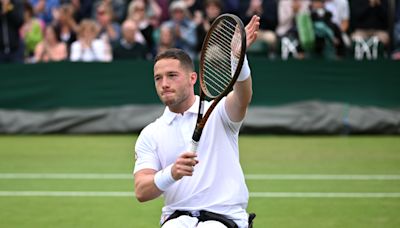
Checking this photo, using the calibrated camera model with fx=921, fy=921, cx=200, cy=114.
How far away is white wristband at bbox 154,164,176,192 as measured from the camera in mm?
5387

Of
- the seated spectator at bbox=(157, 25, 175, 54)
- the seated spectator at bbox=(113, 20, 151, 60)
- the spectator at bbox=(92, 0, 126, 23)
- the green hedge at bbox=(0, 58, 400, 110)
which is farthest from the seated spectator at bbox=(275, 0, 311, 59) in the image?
the spectator at bbox=(92, 0, 126, 23)

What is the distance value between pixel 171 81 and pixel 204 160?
558 mm

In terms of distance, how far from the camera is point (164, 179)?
5.43 metres

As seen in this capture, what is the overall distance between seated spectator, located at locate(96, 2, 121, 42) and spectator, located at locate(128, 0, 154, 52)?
568mm

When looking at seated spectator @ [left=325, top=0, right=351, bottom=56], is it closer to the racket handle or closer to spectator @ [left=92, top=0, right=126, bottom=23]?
spectator @ [left=92, top=0, right=126, bottom=23]

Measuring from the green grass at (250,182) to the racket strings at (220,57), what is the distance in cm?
318

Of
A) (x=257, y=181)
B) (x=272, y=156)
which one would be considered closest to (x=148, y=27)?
(x=272, y=156)

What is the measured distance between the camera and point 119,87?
16859mm

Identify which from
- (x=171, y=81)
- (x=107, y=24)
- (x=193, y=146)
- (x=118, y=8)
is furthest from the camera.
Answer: (x=118, y=8)

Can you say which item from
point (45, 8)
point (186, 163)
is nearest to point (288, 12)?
point (45, 8)

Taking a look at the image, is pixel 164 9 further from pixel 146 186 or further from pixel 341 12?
pixel 146 186

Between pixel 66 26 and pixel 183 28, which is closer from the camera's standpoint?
pixel 183 28

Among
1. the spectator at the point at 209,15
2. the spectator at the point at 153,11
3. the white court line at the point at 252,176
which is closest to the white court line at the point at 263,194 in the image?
the white court line at the point at 252,176

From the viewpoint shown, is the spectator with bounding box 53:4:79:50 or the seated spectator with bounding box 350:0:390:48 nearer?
the seated spectator with bounding box 350:0:390:48
